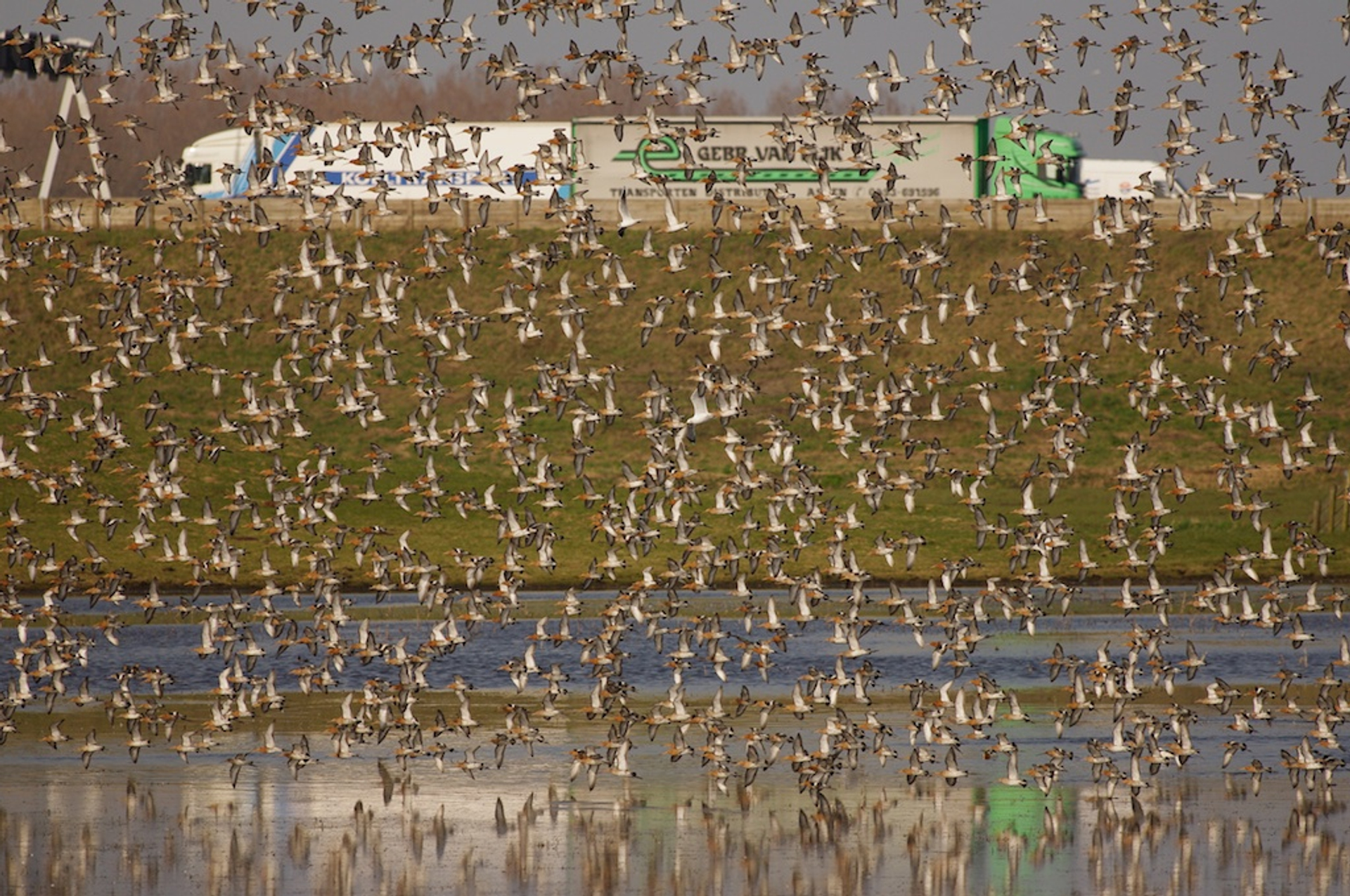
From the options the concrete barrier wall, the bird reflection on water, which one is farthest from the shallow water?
the concrete barrier wall

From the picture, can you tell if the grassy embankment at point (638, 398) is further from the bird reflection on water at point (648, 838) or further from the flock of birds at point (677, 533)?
the bird reflection on water at point (648, 838)

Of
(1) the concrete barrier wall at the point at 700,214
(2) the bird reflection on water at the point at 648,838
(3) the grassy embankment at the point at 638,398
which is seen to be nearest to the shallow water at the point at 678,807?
(2) the bird reflection on water at the point at 648,838

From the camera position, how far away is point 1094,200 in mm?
101312

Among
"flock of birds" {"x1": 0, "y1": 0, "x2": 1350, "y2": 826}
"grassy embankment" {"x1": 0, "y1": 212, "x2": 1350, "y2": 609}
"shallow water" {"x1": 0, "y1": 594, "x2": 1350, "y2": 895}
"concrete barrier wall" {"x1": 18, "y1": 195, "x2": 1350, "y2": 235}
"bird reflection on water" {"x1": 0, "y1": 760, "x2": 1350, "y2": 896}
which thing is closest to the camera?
"bird reflection on water" {"x1": 0, "y1": 760, "x2": 1350, "y2": 896}

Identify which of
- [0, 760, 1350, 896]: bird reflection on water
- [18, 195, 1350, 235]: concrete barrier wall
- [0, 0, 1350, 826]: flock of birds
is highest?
[18, 195, 1350, 235]: concrete barrier wall

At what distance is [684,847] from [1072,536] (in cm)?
3611

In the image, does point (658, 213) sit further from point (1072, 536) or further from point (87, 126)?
point (87, 126)

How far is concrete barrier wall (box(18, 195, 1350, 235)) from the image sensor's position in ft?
316

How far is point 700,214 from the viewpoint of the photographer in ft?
328

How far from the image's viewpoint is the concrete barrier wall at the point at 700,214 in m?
96.4

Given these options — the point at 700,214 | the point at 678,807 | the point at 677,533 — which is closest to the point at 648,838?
the point at 678,807

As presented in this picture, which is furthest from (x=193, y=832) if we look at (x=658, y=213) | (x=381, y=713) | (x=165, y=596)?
(x=658, y=213)

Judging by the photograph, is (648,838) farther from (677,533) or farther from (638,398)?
(638,398)

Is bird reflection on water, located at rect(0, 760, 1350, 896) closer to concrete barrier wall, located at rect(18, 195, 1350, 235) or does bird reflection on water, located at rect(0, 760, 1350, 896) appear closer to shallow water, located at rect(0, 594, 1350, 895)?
shallow water, located at rect(0, 594, 1350, 895)
